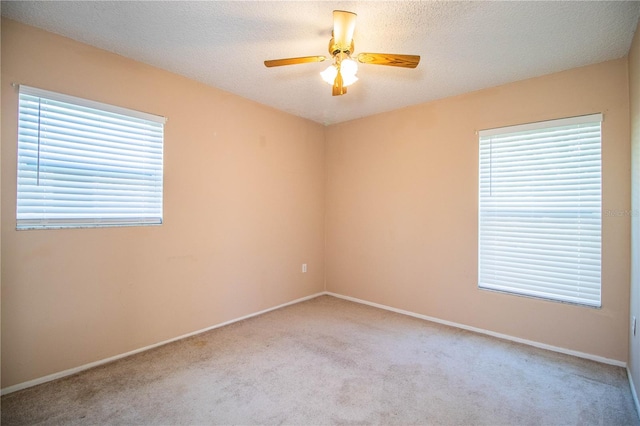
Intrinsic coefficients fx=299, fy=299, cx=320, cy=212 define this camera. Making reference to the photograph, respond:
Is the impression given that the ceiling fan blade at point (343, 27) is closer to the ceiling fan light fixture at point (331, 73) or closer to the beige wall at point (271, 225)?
the ceiling fan light fixture at point (331, 73)

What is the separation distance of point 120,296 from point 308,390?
1740 mm

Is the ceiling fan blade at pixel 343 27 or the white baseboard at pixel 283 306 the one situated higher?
the ceiling fan blade at pixel 343 27

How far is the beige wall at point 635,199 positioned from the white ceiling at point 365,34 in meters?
0.22

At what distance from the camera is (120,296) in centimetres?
252

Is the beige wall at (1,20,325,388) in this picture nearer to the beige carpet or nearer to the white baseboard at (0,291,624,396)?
the white baseboard at (0,291,624,396)

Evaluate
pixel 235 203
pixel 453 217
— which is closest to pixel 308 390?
pixel 235 203

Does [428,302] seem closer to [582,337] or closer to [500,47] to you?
[582,337]

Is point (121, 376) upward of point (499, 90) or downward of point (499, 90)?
downward

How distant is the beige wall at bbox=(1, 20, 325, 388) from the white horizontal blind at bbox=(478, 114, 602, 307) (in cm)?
229

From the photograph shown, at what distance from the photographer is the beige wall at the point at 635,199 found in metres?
2.03

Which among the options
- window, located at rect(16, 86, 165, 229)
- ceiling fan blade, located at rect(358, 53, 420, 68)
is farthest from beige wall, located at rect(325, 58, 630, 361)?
window, located at rect(16, 86, 165, 229)

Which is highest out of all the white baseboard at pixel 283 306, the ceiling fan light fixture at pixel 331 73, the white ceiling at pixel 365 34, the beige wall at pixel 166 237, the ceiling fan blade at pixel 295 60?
the white ceiling at pixel 365 34

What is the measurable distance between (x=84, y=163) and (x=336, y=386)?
8.47 feet

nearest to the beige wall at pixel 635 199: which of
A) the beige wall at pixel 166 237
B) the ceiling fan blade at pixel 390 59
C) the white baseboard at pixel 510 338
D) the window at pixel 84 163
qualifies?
the white baseboard at pixel 510 338
